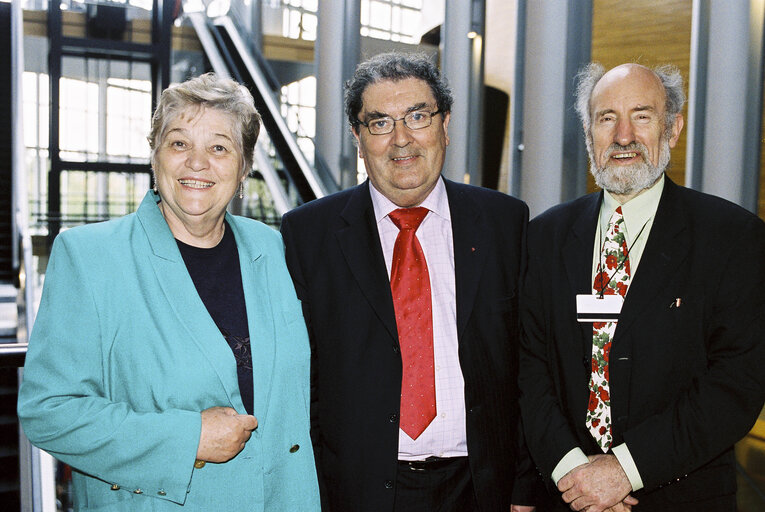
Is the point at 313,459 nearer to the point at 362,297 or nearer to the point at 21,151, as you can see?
the point at 362,297

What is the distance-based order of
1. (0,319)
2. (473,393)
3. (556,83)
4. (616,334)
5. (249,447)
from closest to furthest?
1. (249,447)
2. (616,334)
3. (473,393)
4. (0,319)
5. (556,83)

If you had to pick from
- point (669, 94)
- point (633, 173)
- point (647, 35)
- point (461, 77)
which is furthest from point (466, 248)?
point (461, 77)

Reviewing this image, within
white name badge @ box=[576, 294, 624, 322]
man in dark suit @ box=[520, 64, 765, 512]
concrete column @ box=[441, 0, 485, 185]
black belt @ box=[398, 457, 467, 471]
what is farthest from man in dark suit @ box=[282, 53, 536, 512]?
concrete column @ box=[441, 0, 485, 185]

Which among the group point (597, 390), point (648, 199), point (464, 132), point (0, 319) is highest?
point (464, 132)

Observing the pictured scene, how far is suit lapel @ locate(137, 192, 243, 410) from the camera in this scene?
1.75 metres

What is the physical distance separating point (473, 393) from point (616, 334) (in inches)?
17.7

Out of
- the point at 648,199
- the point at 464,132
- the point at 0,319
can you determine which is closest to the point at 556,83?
the point at 464,132

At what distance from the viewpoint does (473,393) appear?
2109 millimetres

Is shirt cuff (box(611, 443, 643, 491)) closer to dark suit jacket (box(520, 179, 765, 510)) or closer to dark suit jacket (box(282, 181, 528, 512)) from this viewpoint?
dark suit jacket (box(520, 179, 765, 510))

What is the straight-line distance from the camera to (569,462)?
77.0 inches

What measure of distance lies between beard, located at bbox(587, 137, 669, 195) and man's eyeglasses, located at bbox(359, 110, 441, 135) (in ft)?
1.85

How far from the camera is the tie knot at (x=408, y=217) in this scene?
225 cm

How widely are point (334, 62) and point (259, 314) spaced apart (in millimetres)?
7773

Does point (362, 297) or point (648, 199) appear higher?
point (648, 199)
